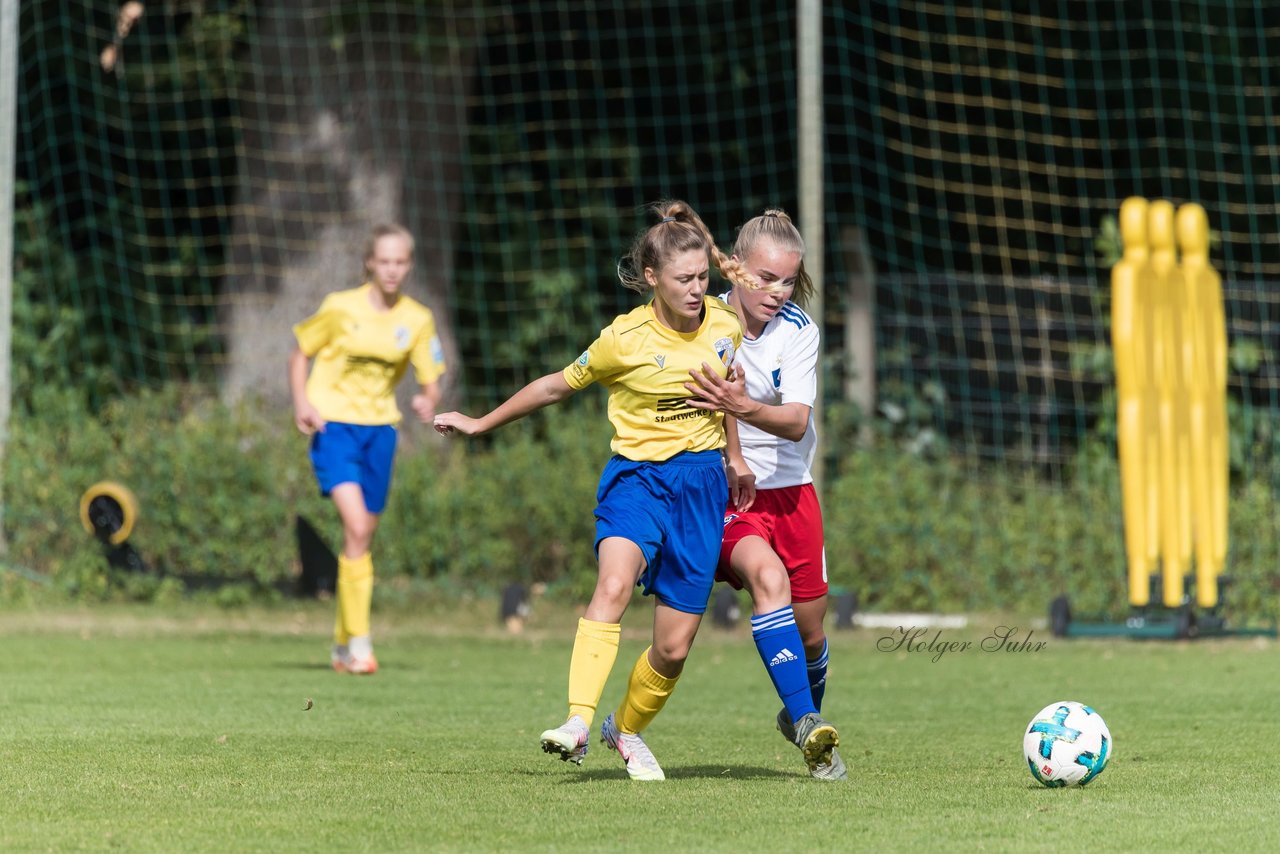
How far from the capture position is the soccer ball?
4797 millimetres

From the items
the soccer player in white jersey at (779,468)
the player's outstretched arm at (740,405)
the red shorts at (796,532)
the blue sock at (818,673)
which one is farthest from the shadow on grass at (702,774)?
the player's outstretched arm at (740,405)

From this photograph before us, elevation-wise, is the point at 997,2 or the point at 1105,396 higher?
the point at 997,2

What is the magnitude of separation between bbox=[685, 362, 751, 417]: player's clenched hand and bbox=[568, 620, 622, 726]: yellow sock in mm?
641

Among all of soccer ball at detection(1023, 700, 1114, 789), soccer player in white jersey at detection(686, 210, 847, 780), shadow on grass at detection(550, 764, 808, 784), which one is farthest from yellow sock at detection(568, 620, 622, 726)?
soccer ball at detection(1023, 700, 1114, 789)

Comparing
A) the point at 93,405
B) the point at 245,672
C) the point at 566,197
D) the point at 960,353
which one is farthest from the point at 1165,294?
the point at 93,405

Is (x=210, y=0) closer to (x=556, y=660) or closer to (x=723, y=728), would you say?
(x=556, y=660)

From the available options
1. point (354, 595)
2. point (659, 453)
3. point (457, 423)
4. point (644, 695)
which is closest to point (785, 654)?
point (644, 695)

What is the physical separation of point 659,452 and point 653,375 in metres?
0.21

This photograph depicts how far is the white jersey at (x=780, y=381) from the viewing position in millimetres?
5312

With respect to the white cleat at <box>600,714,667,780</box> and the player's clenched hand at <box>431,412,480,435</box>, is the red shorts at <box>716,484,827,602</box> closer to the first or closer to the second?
the white cleat at <box>600,714,667,780</box>

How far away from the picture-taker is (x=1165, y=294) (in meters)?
9.61

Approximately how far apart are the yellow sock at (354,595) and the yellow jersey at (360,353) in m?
0.64

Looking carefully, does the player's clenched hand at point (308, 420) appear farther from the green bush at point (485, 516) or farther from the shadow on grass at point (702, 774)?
the shadow on grass at point (702, 774)

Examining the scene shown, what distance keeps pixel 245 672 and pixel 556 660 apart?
5.14ft
